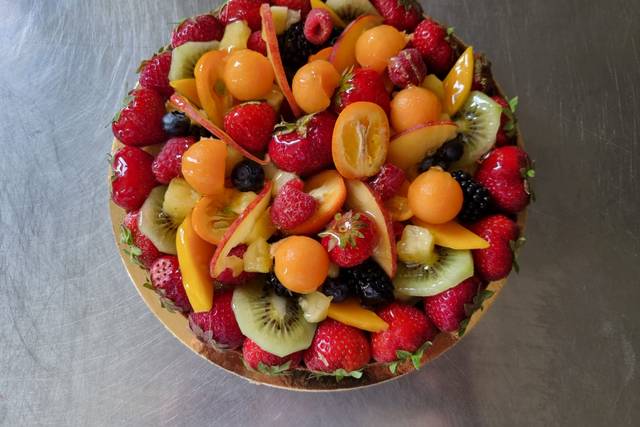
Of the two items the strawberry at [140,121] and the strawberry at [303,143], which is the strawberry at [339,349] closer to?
the strawberry at [303,143]

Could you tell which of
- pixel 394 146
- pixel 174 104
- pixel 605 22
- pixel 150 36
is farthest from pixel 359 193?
pixel 605 22

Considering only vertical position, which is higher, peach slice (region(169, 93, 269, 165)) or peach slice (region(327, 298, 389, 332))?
peach slice (region(169, 93, 269, 165))

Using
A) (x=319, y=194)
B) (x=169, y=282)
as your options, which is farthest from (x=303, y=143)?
(x=169, y=282)

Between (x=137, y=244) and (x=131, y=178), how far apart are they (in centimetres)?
18

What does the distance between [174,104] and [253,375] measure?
765 millimetres

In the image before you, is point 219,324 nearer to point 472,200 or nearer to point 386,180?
point 386,180

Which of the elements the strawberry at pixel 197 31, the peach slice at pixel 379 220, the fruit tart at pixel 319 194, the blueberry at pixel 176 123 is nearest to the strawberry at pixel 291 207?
the fruit tart at pixel 319 194

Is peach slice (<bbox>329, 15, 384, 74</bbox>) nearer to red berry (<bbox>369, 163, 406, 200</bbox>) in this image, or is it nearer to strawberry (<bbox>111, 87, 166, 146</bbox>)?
red berry (<bbox>369, 163, 406, 200</bbox>)

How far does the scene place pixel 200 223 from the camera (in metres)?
→ 1.41

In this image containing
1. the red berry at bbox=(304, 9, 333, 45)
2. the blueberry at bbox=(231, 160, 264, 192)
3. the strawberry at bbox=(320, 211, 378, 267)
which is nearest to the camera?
the strawberry at bbox=(320, 211, 378, 267)

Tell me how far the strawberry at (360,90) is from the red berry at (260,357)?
65cm

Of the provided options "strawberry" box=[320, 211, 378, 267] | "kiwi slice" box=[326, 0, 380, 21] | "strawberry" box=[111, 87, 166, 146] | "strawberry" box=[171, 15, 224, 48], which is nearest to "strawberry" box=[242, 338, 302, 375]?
"strawberry" box=[320, 211, 378, 267]

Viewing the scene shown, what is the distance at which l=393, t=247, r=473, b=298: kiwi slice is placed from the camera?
4.58ft

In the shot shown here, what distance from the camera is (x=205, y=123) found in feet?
4.82
